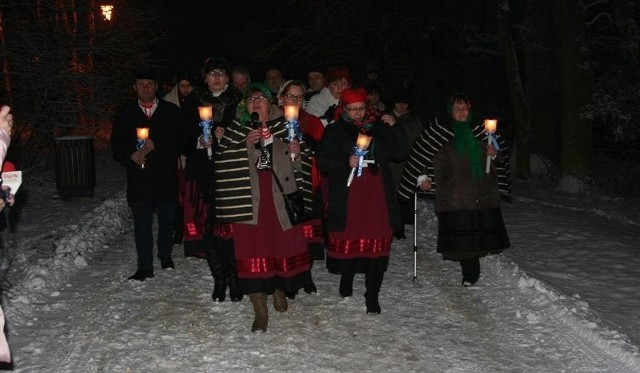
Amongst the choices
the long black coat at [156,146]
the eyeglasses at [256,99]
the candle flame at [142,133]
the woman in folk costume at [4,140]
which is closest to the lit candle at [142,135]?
the candle flame at [142,133]

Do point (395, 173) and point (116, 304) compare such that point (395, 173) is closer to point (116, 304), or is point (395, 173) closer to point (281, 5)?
point (116, 304)

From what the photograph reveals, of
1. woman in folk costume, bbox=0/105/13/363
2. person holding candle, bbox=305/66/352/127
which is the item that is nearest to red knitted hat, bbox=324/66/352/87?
person holding candle, bbox=305/66/352/127

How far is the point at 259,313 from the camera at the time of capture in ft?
19.4

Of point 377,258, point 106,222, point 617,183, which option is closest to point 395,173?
point 377,258

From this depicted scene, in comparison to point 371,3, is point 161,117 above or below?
below

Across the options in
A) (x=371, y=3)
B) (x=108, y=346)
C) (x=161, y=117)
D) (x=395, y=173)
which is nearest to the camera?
(x=108, y=346)

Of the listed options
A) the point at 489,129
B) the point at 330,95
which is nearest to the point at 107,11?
the point at 330,95

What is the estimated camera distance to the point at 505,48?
1753 cm

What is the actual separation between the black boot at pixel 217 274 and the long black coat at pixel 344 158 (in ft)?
3.84

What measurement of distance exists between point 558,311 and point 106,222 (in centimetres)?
701

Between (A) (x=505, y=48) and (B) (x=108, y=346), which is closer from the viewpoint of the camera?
(B) (x=108, y=346)

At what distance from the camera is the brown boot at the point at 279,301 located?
6.39m

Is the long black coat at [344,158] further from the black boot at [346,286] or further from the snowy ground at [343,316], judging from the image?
the snowy ground at [343,316]

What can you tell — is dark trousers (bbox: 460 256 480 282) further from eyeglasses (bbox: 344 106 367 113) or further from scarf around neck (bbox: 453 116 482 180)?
eyeglasses (bbox: 344 106 367 113)
